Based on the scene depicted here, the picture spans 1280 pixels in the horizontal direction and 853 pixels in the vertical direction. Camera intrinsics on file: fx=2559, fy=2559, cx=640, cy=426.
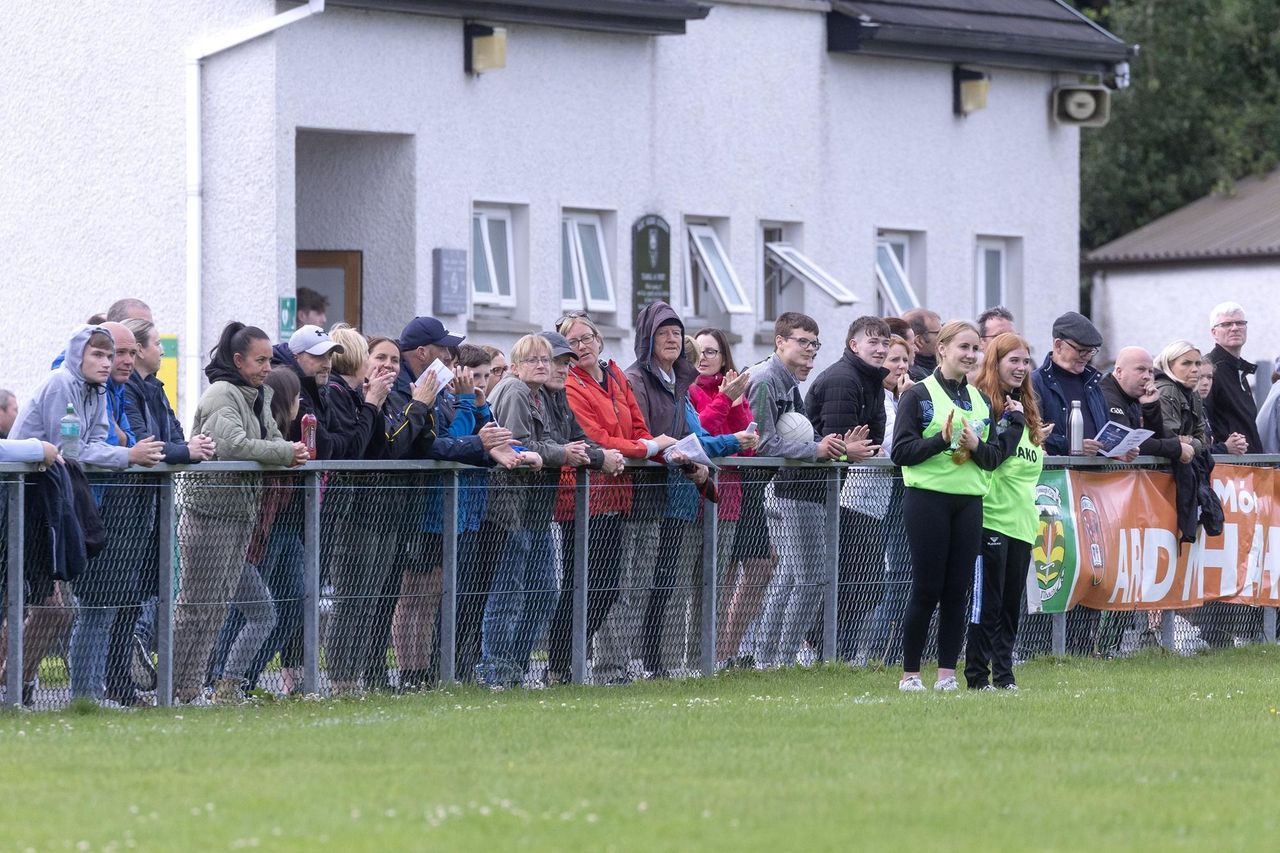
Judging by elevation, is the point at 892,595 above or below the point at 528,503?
below

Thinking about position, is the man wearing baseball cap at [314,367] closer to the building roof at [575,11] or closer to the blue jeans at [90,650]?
the blue jeans at [90,650]

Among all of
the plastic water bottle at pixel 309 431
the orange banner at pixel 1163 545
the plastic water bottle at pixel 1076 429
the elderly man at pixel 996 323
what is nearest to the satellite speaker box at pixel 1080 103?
the orange banner at pixel 1163 545

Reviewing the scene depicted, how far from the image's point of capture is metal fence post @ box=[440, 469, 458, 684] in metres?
13.5

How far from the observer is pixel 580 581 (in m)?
14.0

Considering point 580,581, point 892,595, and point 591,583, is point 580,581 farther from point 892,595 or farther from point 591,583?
point 892,595

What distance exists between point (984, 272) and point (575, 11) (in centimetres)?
723

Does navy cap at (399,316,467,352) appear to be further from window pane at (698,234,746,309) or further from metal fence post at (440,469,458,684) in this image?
window pane at (698,234,746,309)

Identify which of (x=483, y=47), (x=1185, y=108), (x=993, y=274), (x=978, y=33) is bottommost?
(x=993, y=274)

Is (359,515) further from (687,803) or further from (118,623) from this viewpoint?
(687,803)

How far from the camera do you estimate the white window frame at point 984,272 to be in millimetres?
28594

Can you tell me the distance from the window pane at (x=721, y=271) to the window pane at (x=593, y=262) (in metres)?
1.38

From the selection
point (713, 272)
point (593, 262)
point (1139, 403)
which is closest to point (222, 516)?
point (1139, 403)

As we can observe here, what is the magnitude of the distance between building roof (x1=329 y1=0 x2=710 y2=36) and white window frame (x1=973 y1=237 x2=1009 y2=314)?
5622 mm

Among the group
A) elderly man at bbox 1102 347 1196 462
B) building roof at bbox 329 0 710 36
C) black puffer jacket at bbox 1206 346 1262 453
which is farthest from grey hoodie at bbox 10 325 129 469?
building roof at bbox 329 0 710 36
